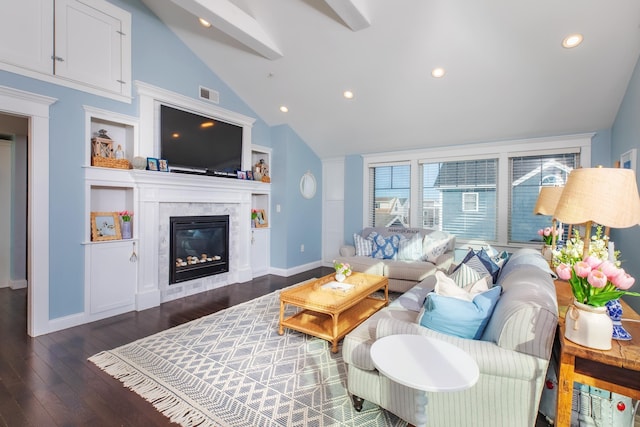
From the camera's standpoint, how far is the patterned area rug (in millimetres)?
1852

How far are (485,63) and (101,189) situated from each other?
473 cm

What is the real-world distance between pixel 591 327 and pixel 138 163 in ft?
13.5

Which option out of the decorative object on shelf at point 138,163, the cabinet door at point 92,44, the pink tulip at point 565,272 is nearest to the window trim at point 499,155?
the pink tulip at point 565,272

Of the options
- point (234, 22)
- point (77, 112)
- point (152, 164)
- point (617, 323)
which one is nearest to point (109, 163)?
point (152, 164)

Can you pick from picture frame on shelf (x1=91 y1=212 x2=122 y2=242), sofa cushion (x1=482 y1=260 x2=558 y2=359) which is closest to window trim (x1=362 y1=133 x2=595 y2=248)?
Answer: sofa cushion (x1=482 y1=260 x2=558 y2=359)

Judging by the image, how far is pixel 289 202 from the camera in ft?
17.8

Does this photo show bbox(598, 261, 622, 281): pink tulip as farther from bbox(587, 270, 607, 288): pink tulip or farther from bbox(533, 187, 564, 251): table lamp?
bbox(533, 187, 564, 251): table lamp

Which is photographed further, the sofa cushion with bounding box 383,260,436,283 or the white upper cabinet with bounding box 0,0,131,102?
the sofa cushion with bounding box 383,260,436,283

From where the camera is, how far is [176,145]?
159 inches

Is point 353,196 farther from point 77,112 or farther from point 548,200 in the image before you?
point 77,112

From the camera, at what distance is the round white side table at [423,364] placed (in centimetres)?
121

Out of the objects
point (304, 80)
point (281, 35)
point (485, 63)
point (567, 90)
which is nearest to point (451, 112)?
point (485, 63)

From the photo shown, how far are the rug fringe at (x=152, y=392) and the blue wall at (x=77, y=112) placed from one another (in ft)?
3.49

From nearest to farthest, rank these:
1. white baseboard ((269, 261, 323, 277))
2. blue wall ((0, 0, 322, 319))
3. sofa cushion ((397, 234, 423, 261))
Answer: blue wall ((0, 0, 322, 319)) < sofa cushion ((397, 234, 423, 261)) < white baseboard ((269, 261, 323, 277))
